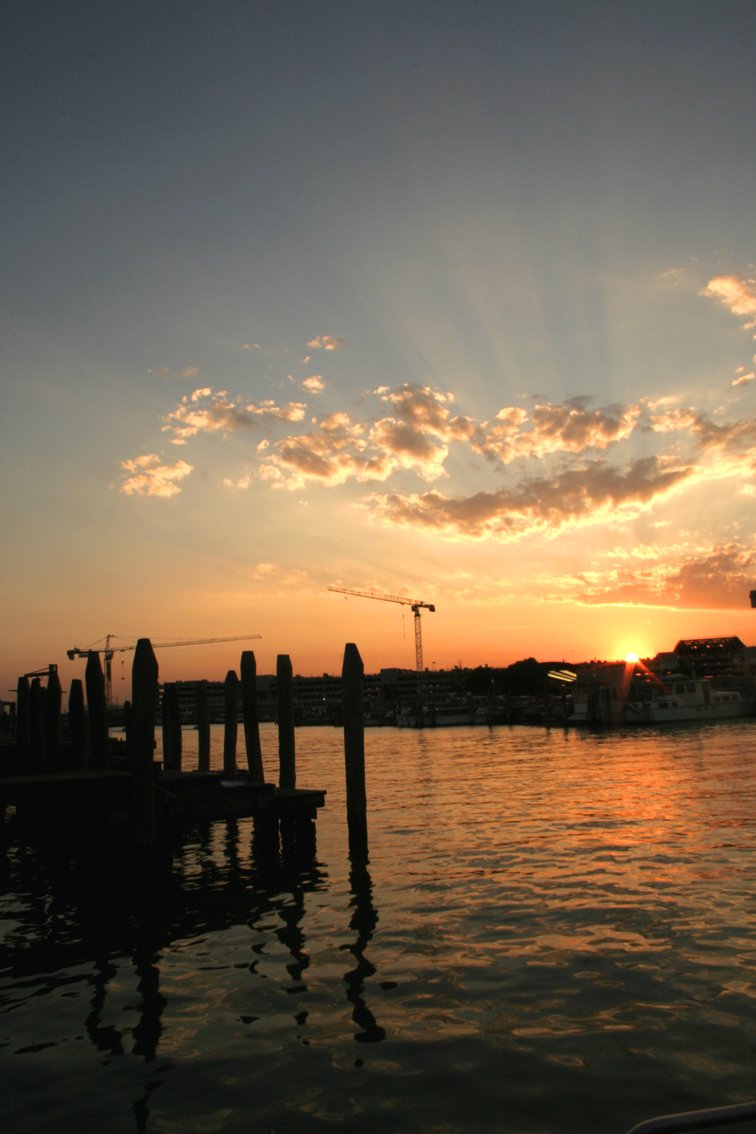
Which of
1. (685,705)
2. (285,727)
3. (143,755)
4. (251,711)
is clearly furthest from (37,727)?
(685,705)

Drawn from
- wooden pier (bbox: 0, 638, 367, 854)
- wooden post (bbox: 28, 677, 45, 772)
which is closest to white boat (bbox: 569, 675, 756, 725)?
wooden post (bbox: 28, 677, 45, 772)

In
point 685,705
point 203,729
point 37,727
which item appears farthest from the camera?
point 685,705

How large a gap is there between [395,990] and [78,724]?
21.0 metres

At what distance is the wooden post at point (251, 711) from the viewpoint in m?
22.7

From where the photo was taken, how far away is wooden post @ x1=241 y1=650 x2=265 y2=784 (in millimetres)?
22719

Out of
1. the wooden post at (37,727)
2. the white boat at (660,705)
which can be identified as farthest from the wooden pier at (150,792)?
the white boat at (660,705)

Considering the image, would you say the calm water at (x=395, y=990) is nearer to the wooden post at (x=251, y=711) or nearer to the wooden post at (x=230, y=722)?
the wooden post at (x=251, y=711)

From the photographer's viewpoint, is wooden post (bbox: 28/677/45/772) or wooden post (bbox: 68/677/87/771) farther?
wooden post (bbox: 28/677/45/772)

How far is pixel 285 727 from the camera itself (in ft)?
72.2

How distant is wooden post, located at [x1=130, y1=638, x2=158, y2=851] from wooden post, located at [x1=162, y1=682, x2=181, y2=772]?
14.0m

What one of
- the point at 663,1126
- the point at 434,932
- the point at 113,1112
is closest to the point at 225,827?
the point at 434,932

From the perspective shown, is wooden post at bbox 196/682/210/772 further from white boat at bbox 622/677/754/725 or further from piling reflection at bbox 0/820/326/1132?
white boat at bbox 622/677/754/725

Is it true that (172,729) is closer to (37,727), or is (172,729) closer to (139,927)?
→ (37,727)

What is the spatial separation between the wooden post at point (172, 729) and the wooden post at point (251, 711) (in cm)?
747
